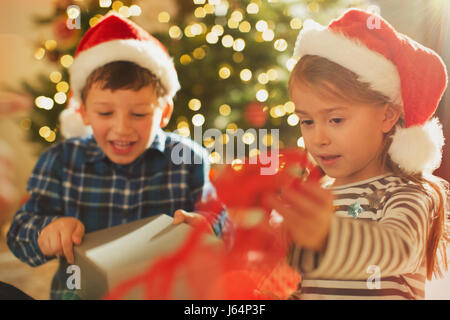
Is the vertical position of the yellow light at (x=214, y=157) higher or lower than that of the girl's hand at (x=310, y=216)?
higher

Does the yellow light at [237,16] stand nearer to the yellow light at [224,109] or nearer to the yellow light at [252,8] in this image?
the yellow light at [252,8]

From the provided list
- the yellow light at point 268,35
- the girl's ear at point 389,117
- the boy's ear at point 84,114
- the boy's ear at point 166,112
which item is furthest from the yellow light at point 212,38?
the girl's ear at point 389,117

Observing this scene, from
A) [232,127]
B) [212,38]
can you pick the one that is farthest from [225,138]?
[212,38]

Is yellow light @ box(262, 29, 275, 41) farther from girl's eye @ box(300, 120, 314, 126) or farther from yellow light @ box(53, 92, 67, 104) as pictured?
yellow light @ box(53, 92, 67, 104)

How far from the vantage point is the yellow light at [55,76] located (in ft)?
3.03

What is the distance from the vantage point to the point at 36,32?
0.89 meters

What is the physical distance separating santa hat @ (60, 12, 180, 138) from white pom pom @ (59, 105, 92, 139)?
0.8 inches

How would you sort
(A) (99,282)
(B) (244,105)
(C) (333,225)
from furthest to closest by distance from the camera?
1. (B) (244,105)
2. (A) (99,282)
3. (C) (333,225)

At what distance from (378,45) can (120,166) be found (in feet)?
1.74

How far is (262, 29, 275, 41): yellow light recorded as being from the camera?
0.91 m

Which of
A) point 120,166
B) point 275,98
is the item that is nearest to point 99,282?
point 120,166

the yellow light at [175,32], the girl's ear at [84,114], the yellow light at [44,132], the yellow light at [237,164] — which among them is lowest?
the yellow light at [237,164]

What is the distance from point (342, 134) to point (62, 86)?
643 millimetres
